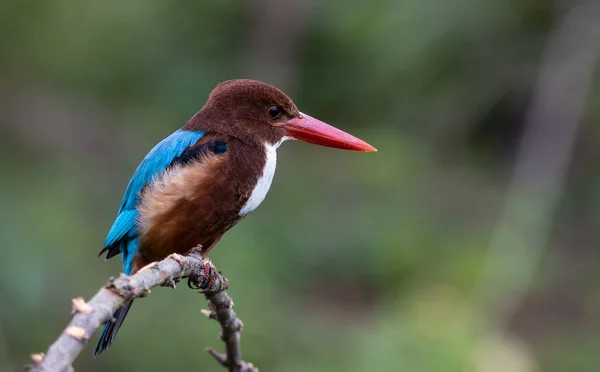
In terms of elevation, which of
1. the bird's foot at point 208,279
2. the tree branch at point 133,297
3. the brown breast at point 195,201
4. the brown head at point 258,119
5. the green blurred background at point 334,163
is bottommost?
the tree branch at point 133,297

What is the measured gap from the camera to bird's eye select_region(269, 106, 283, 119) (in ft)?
7.55

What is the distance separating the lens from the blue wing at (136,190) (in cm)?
214

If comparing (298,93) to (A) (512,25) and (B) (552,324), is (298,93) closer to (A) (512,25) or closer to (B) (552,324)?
(A) (512,25)

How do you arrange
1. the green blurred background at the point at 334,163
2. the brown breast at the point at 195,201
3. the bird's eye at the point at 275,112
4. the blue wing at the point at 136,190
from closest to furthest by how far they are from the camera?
the brown breast at the point at 195,201
the blue wing at the point at 136,190
the bird's eye at the point at 275,112
the green blurred background at the point at 334,163

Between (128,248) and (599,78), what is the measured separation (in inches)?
129

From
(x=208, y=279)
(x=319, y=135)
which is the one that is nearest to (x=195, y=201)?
(x=208, y=279)

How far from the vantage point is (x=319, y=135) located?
92.4 inches

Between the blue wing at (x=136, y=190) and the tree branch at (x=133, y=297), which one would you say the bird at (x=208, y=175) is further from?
the tree branch at (x=133, y=297)

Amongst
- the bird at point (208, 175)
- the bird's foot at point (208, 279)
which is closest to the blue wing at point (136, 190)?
the bird at point (208, 175)

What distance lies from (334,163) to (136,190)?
9.14ft

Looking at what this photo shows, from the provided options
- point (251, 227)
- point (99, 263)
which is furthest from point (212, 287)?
point (251, 227)

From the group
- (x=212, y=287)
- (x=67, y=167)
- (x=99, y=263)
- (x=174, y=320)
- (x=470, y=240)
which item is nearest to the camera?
(x=212, y=287)

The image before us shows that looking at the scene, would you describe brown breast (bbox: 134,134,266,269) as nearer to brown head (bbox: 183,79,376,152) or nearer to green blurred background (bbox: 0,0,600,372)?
brown head (bbox: 183,79,376,152)

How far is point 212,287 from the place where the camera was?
5.46ft
